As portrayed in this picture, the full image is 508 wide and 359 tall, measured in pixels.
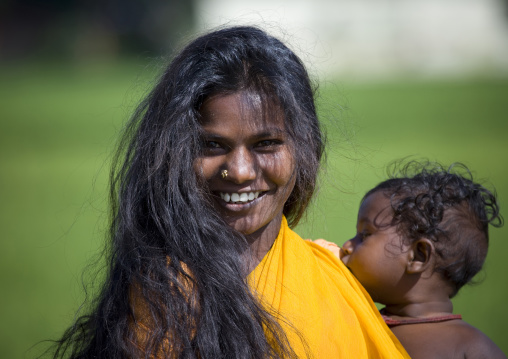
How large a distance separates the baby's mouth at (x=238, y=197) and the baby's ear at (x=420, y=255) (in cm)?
77

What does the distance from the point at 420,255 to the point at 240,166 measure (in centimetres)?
94

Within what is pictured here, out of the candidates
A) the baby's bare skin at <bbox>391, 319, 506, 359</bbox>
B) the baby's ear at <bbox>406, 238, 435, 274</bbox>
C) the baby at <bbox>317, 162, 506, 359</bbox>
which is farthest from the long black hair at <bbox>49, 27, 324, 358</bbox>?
the baby's bare skin at <bbox>391, 319, 506, 359</bbox>

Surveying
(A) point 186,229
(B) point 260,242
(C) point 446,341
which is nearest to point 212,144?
(A) point 186,229

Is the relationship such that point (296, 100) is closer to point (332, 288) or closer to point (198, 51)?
point (198, 51)

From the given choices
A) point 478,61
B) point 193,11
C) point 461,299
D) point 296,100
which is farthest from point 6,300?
point 193,11

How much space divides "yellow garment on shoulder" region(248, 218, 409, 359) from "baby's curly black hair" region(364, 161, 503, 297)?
375 millimetres

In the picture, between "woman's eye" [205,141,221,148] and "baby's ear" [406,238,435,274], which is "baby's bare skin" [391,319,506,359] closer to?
"baby's ear" [406,238,435,274]

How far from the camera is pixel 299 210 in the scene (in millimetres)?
2711

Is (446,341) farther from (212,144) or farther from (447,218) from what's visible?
(212,144)

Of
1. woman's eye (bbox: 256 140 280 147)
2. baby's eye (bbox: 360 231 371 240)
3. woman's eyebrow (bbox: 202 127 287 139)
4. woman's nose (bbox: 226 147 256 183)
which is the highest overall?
woman's eyebrow (bbox: 202 127 287 139)

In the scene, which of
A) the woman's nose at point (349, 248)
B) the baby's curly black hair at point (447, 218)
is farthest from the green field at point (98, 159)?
the baby's curly black hair at point (447, 218)

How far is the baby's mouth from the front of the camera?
7.57ft

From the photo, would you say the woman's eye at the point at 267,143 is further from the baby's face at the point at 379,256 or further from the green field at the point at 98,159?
the baby's face at the point at 379,256

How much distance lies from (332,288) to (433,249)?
0.51 meters
